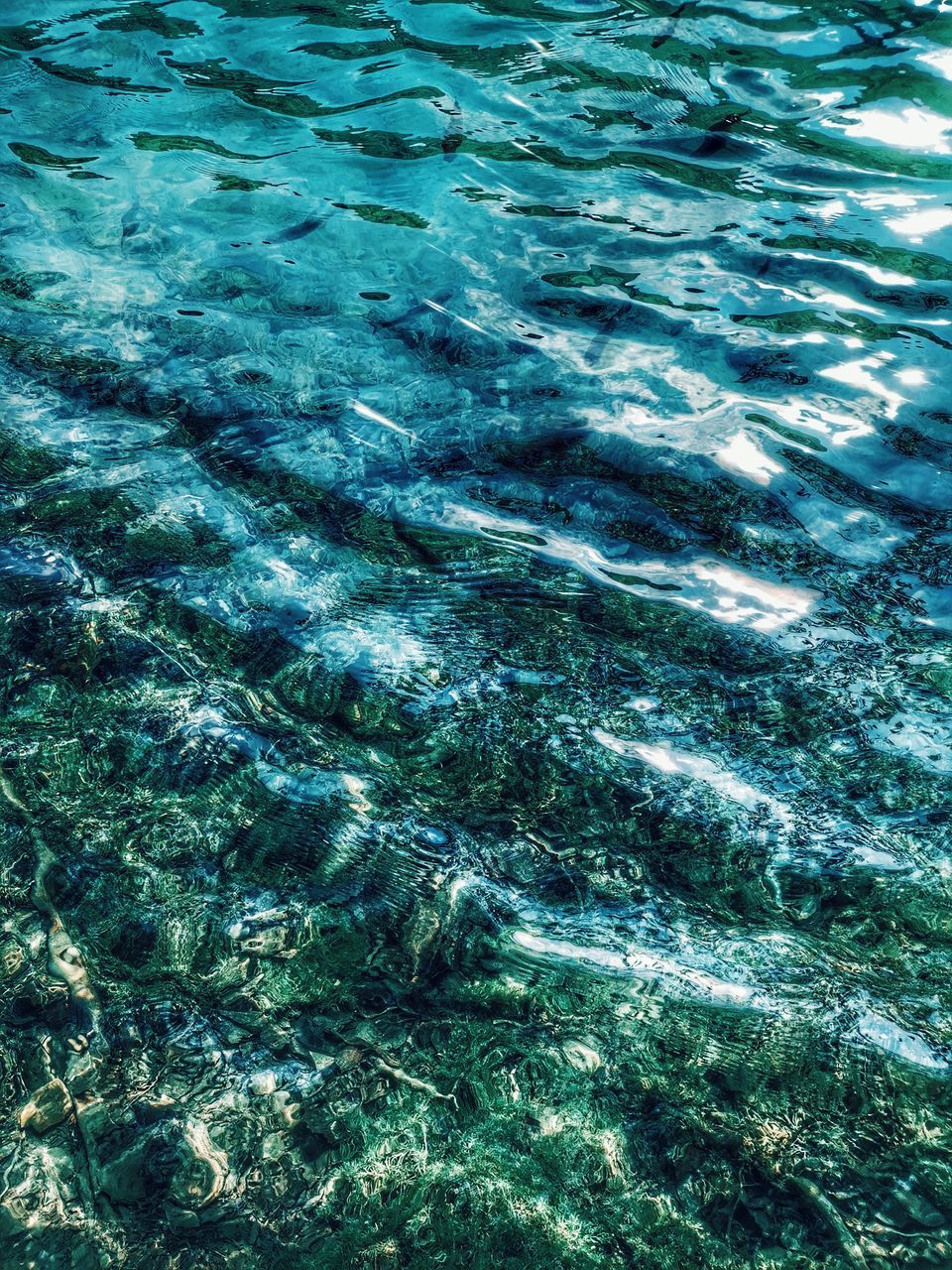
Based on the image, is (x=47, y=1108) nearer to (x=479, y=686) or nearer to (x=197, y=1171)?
(x=197, y=1171)

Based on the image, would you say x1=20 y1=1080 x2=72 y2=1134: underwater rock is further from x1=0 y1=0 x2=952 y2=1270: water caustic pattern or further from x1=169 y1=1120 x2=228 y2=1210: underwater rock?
x1=169 y1=1120 x2=228 y2=1210: underwater rock

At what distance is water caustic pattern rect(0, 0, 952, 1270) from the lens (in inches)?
69.7

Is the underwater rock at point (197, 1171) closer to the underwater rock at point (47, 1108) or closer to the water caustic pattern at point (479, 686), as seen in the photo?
the water caustic pattern at point (479, 686)

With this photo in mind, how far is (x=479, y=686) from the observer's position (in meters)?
2.68

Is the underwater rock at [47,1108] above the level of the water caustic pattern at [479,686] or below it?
below

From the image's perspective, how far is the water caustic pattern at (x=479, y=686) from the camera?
5.81ft

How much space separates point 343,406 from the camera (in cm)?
365

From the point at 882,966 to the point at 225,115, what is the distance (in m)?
5.32

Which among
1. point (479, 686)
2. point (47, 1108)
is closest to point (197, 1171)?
point (47, 1108)

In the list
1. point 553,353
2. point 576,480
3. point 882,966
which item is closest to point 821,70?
point 553,353

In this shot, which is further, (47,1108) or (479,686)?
(479,686)

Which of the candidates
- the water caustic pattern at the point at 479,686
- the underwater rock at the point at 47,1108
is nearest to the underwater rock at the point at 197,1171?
the water caustic pattern at the point at 479,686

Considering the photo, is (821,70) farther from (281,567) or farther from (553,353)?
(281,567)

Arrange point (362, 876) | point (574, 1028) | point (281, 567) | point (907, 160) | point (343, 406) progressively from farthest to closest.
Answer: point (907, 160) → point (343, 406) → point (281, 567) → point (362, 876) → point (574, 1028)
